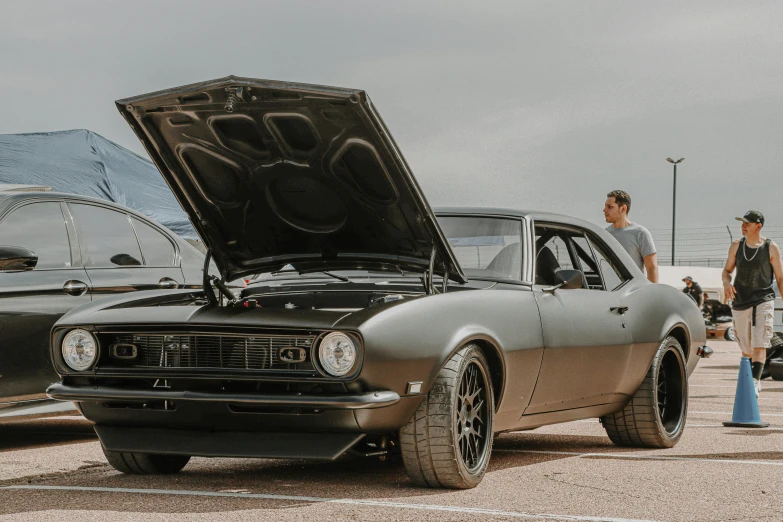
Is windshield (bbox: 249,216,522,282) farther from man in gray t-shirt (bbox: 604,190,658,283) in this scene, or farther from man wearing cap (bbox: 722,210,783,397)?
man wearing cap (bbox: 722,210,783,397)

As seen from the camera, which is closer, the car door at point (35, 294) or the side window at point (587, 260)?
the car door at point (35, 294)

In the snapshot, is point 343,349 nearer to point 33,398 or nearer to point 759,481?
point 759,481

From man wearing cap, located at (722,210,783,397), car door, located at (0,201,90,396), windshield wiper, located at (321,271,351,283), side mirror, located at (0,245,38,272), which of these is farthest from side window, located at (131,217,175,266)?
man wearing cap, located at (722,210,783,397)

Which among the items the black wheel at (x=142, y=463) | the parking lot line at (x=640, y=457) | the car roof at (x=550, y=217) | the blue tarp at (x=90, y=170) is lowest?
the parking lot line at (x=640, y=457)

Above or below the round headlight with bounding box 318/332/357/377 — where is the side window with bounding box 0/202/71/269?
above

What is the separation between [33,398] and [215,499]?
2412 millimetres

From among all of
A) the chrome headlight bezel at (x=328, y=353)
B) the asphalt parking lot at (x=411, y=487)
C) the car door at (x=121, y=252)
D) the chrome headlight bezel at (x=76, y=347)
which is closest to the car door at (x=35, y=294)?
the car door at (x=121, y=252)

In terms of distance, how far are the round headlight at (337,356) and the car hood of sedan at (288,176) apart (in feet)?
2.97

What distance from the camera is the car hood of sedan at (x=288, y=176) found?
545cm

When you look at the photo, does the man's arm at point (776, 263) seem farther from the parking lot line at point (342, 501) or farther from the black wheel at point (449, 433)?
the parking lot line at point (342, 501)

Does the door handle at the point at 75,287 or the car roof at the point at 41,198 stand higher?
the car roof at the point at 41,198

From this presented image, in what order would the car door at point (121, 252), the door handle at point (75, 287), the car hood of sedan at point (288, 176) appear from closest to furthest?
the car hood of sedan at point (288, 176) → the door handle at point (75, 287) → the car door at point (121, 252)

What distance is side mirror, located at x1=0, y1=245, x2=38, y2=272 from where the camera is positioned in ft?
22.0

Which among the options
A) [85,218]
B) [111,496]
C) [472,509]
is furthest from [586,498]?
[85,218]
